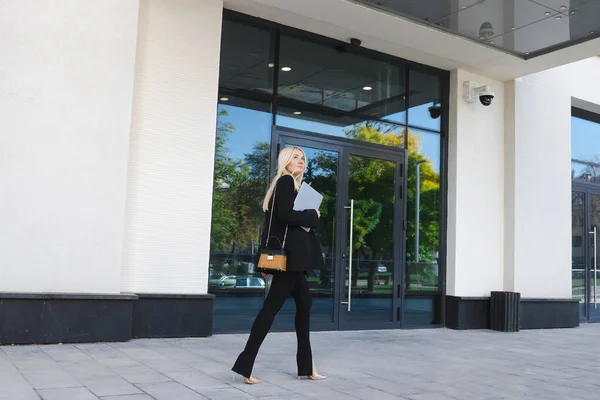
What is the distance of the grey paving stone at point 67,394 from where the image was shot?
3.26 metres

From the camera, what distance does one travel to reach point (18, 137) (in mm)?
5008

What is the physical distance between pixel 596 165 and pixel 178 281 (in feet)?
25.6

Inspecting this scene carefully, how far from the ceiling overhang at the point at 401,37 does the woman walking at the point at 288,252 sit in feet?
10.1

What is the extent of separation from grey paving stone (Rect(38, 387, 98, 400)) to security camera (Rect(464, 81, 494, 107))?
6.53 meters

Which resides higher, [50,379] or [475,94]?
[475,94]

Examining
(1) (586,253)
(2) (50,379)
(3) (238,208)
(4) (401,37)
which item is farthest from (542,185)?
(2) (50,379)

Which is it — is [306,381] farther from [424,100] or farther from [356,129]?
[424,100]

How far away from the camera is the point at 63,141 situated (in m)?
5.20

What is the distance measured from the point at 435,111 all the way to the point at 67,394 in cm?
639

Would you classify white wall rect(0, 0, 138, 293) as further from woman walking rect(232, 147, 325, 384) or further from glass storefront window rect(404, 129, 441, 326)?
glass storefront window rect(404, 129, 441, 326)

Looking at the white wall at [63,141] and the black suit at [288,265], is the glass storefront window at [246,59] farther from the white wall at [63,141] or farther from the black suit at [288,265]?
the black suit at [288,265]

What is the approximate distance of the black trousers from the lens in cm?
381

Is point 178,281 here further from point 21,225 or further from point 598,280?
point 598,280

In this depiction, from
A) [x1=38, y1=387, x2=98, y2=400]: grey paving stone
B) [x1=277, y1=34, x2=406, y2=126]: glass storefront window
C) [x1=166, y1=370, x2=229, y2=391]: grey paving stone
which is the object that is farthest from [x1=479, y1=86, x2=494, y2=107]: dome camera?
[x1=38, y1=387, x2=98, y2=400]: grey paving stone
